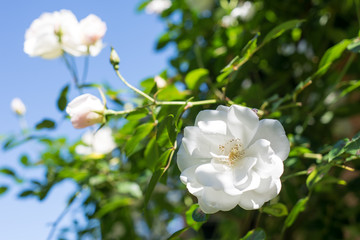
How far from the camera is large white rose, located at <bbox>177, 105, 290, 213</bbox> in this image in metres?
0.47

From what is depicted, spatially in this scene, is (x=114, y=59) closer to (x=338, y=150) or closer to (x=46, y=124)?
(x=46, y=124)

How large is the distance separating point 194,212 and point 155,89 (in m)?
0.21

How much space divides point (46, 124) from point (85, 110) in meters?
0.22

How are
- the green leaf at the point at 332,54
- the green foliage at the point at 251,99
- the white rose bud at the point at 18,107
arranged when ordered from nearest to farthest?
the green leaf at the point at 332,54 → the green foliage at the point at 251,99 → the white rose bud at the point at 18,107

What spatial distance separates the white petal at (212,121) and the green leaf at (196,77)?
317 millimetres

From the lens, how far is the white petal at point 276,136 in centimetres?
49

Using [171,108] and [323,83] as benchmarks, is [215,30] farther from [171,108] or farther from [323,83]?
[171,108]

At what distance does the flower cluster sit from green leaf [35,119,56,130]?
0.13 metres

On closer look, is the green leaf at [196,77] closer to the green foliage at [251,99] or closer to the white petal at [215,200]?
the green foliage at [251,99]

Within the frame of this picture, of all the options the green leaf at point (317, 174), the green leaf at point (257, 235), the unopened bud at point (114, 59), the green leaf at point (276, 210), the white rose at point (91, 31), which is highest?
the white rose at point (91, 31)

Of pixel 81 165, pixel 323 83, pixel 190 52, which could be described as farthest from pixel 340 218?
pixel 81 165

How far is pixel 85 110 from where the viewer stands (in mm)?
583

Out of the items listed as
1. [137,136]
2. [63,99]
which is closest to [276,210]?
[137,136]

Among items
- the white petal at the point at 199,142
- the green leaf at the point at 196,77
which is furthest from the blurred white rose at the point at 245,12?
the white petal at the point at 199,142
